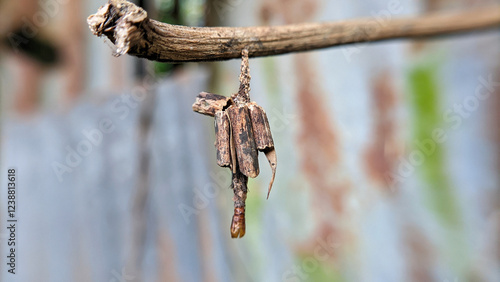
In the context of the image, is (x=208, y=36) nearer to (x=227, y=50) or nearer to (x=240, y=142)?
(x=227, y=50)

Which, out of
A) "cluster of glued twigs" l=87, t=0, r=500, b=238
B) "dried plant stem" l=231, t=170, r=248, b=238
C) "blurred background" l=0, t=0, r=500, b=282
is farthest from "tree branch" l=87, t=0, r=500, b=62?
"blurred background" l=0, t=0, r=500, b=282

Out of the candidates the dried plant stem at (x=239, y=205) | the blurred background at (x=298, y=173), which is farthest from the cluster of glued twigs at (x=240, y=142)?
the blurred background at (x=298, y=173)

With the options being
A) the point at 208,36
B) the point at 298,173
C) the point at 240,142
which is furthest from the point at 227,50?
the point at 298,173

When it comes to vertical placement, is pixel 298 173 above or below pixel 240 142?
above

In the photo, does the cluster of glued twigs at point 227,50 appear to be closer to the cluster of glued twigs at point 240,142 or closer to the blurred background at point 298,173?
the cluster of glued twigs at point 240,142

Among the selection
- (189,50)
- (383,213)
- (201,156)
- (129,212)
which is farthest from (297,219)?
(189,50)

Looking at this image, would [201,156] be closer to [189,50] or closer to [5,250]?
[5,250]
